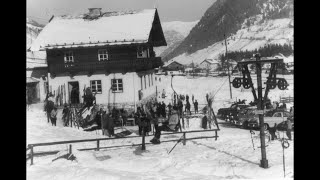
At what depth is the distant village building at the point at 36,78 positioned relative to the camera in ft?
98.1

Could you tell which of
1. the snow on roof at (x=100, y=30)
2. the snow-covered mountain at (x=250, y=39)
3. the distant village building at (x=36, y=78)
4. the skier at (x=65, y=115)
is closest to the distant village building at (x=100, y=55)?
the snow on roof at (x=100, y=30)

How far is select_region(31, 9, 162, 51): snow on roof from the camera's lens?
26.2 m

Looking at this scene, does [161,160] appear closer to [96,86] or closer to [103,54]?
[96,86]

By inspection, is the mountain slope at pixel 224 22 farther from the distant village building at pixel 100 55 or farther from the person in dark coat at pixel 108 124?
the person in dark coat at pixel 108 124

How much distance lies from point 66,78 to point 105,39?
4327mm

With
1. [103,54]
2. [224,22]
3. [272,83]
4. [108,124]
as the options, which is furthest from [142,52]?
[224,22]

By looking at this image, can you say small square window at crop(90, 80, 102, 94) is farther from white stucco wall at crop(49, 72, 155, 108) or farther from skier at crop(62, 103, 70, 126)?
skier at crop(62, 103, 70, 126)

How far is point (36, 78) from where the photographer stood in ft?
101

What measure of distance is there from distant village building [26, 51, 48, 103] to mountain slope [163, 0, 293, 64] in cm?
9735

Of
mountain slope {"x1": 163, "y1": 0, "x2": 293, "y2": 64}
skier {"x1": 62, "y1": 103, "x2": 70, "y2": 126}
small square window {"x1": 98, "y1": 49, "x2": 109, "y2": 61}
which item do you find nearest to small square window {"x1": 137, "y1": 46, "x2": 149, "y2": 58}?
small square window {"x1": 98, "y1": 49, "x2": 109, "y2": 61}

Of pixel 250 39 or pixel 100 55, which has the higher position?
pixel 250 39

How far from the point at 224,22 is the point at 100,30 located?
11173 centimetres

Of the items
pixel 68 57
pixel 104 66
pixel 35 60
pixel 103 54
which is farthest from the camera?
pixel 35 60
